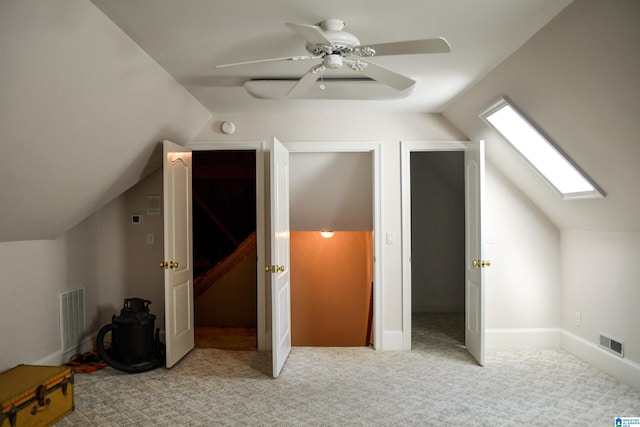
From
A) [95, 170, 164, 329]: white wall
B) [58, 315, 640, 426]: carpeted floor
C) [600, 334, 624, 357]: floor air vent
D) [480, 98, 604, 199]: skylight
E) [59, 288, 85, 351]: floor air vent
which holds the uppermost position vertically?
[480, 98, 604, 199]: skylight

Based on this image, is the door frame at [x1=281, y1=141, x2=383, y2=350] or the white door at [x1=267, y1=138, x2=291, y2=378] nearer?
the white door at [x1=267, y1=138, x2=291, y2=378]

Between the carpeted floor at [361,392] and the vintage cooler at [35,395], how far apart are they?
0.13 metres

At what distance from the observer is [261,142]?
14.9 ft

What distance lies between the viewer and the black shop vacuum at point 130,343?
377cm

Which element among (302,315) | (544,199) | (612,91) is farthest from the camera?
(302,315)

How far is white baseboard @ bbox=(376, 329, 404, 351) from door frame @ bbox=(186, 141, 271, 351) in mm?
1166

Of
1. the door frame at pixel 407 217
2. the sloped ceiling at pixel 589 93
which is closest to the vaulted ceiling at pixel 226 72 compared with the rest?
the sloped ceiling at pixel 589 93

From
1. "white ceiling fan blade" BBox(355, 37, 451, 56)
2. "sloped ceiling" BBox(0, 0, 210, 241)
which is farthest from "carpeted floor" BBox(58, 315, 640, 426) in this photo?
"white ceiling fan blade" BBox(355, 37, 451, 56)

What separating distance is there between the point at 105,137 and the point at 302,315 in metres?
3.68

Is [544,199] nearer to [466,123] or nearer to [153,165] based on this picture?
[466,123]

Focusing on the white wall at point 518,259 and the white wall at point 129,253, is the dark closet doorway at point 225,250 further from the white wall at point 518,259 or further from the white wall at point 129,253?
the white wall at point 518,259

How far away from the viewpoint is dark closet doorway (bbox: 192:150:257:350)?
5.64 m

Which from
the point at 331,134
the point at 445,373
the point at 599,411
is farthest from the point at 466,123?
the point at 599,411

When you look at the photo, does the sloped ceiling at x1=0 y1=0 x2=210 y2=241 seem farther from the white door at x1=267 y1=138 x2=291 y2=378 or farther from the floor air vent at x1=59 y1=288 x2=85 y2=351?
the white door at x1=267 y1=138 x2=291 y2=378
